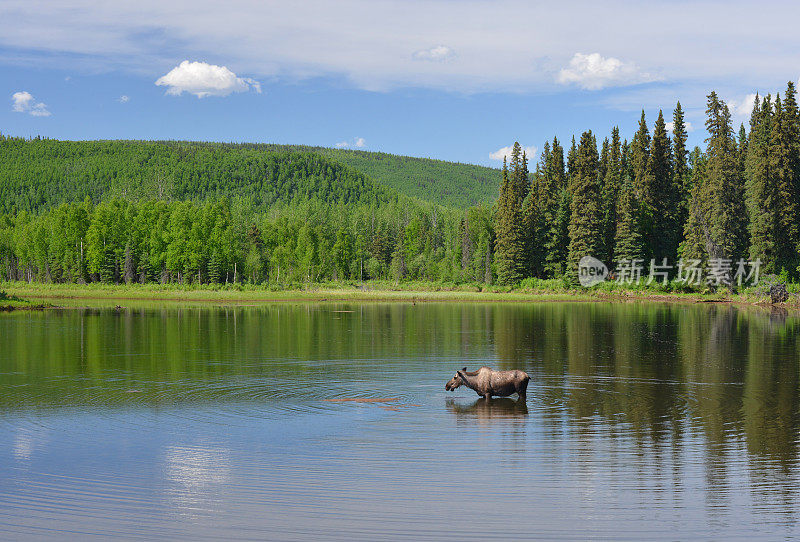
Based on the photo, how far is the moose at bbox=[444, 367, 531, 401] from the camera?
20.3 metres

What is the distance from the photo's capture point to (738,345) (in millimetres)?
35781

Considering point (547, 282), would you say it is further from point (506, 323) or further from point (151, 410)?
point (151, 410)

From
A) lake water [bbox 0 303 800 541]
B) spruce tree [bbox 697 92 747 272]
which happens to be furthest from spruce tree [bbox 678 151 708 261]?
lake water [bbox 0 303 800 541]

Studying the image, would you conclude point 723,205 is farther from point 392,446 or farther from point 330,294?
point 392,446

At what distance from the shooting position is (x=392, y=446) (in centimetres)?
1493

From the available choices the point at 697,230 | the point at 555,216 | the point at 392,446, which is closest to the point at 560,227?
the point at 555,216

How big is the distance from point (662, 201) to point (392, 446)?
99.0m

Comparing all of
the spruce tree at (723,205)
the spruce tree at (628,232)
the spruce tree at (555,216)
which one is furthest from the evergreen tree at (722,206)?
the spruce tree at (555,216)

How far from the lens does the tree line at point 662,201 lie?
80.2 metres

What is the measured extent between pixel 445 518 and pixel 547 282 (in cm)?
9395

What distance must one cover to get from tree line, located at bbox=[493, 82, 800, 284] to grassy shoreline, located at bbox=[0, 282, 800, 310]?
5022 millimetres

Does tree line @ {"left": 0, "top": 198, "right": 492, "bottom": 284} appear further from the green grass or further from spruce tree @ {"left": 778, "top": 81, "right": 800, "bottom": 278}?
spruce tree @ {"left": 778, "top": 81, "right": 800, "bottom": 278}

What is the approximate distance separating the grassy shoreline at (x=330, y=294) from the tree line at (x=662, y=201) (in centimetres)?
502

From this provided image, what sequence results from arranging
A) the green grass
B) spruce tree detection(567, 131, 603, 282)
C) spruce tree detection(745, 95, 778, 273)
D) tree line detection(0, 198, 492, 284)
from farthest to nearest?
tree line detection(0, 198, 492, 284), spruce tree detection(567, 131, 603, 282), the green grass, spruce tree detection(745, 95, 778, 273)
